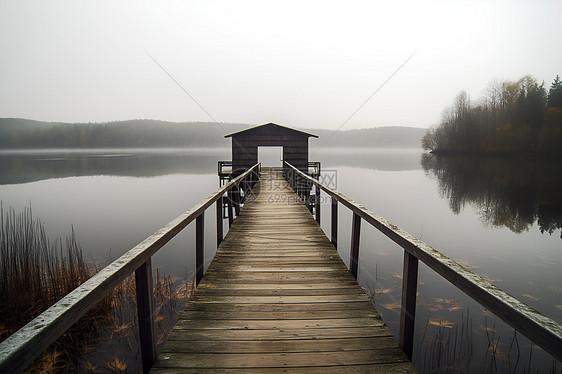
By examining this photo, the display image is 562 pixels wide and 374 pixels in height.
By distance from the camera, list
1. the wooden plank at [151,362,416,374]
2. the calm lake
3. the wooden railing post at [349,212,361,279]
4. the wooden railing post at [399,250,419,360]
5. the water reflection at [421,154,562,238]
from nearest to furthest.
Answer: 1. the wooden plank at [151,362,416,374]
2. the wooden railing post at [399,250,419,360]
3. the wooden railing post at [349,212,361,279]
4. the calm lake
5. the water reflection at [421,154,562,238]

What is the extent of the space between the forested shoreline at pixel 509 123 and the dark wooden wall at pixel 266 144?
42.2 meters

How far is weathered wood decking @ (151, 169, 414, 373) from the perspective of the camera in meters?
2.12

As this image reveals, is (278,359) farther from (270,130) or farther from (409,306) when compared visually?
(270,130)

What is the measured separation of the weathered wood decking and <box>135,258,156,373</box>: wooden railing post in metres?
0.09

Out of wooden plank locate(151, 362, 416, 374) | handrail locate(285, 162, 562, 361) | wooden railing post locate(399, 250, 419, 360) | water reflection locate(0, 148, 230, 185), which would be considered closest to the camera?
handrail locate(285, 162, 562, 361)

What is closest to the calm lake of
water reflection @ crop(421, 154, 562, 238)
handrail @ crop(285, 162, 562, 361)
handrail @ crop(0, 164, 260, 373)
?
water reflection @ crop(421, 154, 562, 238)

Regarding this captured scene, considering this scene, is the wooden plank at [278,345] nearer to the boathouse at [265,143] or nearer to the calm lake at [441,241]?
the calm lake at [441,241]

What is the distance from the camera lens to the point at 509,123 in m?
48.3

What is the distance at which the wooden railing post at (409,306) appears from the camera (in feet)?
7.33

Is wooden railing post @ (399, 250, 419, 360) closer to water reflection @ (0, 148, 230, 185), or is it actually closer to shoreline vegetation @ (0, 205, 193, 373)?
shoreline vegetation @ (0, 205, 193, 373)

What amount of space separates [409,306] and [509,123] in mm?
60120

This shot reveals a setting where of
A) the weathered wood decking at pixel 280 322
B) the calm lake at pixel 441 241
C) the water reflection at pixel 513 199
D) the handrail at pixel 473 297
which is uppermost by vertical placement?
the handrail at pixel 473 297

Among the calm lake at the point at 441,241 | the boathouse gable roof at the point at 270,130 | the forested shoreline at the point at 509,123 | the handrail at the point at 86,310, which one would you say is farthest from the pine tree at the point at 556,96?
the handrail at the point at 86,310

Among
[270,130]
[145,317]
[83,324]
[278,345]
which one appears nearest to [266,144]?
[270,130]
